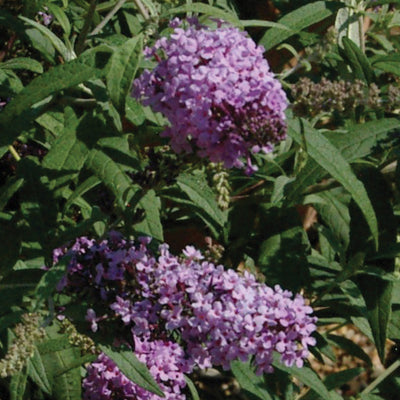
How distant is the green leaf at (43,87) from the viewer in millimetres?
2133

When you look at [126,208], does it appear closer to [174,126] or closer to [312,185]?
[174,126]

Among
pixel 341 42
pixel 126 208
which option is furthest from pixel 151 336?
pixel 341 42

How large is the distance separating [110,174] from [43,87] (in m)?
0.30

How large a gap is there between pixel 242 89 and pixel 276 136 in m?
0.13

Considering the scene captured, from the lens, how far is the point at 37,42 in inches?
101

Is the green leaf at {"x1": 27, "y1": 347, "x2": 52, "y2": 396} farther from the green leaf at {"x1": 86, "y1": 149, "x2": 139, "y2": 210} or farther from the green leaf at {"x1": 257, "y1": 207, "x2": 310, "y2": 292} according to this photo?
the green leaf at {"x1": 257, "y1": 207, "x2": 310, "y2": 292}

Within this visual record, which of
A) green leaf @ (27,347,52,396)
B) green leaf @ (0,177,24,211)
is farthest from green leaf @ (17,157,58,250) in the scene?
green leaf @ (27,347,52,396)

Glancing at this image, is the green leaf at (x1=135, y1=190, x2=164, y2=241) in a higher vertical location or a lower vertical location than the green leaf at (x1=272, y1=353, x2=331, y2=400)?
higher

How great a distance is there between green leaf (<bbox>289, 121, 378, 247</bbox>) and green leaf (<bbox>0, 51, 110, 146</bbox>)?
0.54 m

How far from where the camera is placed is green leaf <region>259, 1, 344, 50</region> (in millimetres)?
2943

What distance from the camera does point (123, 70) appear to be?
6.92ft

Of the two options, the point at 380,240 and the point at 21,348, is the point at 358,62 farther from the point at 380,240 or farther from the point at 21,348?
the point at 21,348

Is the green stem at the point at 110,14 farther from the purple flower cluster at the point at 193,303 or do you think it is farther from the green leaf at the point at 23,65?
the purple flower cluster at the point at 193,303

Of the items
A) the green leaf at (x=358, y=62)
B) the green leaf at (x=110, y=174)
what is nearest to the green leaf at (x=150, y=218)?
the green leaf at (x=110, y=174)
